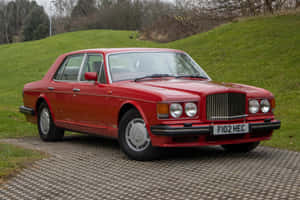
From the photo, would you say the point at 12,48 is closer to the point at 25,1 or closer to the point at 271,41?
the point at 271,41

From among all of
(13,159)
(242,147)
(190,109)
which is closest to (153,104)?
(190,109)

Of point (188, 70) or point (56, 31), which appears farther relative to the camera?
point (56, 31)

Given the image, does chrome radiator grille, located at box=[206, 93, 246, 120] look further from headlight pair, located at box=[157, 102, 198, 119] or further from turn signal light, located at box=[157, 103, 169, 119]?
turn signal light, located at box=[157, 103, 169, 119]

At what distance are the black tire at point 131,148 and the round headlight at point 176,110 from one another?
532mm

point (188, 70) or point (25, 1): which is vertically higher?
point (25, 1)

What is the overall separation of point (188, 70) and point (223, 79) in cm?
1273

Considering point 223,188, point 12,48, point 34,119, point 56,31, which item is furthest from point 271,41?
point 56,31

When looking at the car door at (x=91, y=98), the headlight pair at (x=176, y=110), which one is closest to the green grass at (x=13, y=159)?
the car door at (x=91, y=98)

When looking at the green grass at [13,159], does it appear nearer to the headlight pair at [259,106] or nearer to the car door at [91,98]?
the car door at [91,98]

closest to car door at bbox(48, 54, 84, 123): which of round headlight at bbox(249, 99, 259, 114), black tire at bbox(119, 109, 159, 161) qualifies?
black tire at bbox(119, 109, 159, 161)

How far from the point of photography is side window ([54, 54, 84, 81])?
868 cm

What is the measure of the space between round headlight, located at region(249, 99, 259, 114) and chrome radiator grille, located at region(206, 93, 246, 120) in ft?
0.67

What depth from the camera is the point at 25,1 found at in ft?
415

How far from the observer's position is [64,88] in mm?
8656
